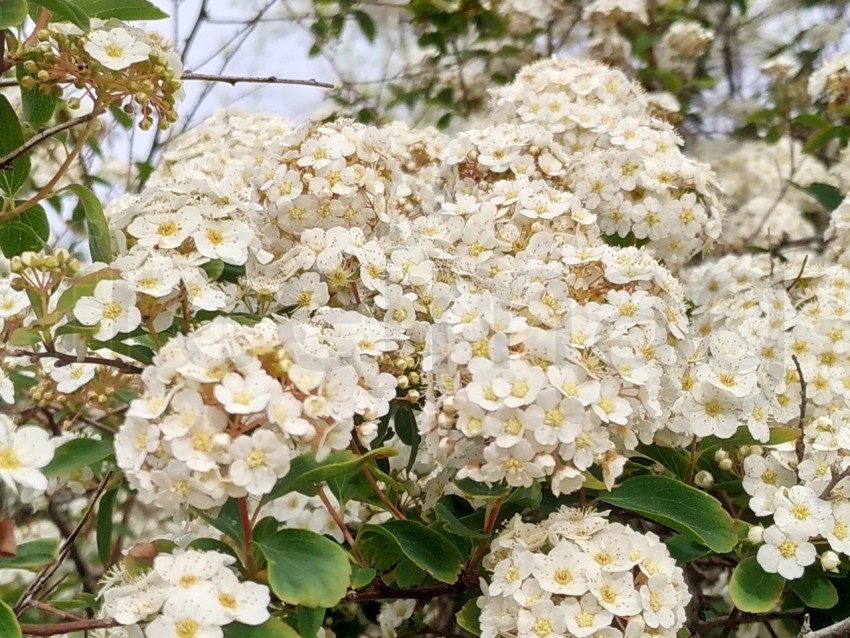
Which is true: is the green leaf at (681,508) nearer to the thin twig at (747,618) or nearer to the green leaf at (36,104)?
the thin twig at (747,618)

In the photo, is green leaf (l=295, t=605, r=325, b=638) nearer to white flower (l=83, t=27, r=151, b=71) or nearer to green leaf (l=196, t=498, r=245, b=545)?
green leaf (l=196, t=498, r=245, b=545)

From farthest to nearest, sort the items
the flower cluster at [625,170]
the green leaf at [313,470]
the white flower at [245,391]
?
the flower cluster at [625,170] < the green leaf at [313,470] < the white flower at [245,391]

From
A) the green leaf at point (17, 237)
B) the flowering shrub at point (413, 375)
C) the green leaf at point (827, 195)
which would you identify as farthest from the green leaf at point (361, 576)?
the green leaf at point (827, 195)

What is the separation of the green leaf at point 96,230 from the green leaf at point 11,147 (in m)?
0.23

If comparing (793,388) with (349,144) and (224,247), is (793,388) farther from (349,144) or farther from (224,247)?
(224,247)

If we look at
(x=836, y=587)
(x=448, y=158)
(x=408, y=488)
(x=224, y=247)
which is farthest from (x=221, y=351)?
(x=836, y=587)

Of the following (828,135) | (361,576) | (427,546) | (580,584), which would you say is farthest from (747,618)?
(828,135)

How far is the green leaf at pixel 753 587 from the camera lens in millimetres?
1512

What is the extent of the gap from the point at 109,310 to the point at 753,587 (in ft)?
4.06

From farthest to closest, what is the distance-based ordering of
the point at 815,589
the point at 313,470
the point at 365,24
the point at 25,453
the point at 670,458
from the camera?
the point at 365,24 < the point at 670,458 < the point at 815,589 < the point at 25,453 < the point at 313,470

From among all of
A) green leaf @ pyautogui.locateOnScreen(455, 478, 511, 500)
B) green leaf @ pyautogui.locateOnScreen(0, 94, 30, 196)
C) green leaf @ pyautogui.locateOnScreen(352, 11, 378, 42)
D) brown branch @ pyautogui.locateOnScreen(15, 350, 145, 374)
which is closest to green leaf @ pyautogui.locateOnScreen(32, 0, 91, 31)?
green leaf @ pyautogui.locateOnScreen(0, 94, 30, 196)

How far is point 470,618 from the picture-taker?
1497 mm

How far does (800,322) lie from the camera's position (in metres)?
1.95

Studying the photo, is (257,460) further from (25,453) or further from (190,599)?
(25,453)
